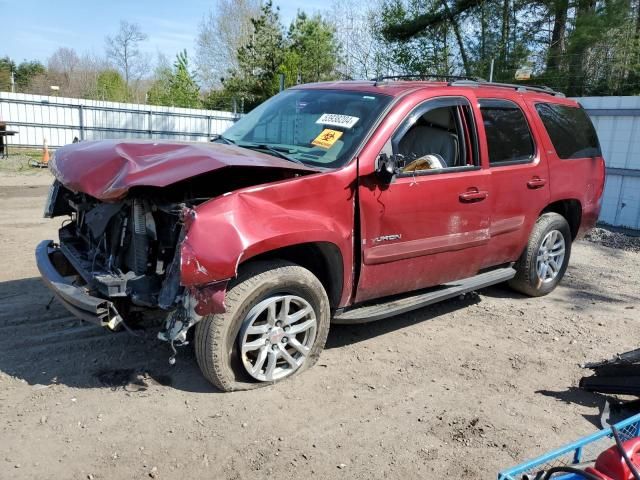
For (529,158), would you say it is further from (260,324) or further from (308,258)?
(260,324)

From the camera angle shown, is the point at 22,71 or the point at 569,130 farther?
the point at 22,71

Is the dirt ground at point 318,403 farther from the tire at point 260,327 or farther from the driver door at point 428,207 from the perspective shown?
the driver door at point 428,207

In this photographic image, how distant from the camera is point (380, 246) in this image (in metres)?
3.95

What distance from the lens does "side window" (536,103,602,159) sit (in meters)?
5.51

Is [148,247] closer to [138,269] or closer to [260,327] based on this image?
[138,269]

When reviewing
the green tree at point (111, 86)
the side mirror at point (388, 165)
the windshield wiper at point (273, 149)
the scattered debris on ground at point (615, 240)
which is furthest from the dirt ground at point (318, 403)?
the green tree at point (111, 86)

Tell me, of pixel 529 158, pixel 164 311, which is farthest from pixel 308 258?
pixel 529 158

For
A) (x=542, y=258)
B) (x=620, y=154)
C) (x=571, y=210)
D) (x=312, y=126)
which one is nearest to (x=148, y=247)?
(x=312, y=126)

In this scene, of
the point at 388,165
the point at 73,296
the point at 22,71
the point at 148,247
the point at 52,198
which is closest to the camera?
the point at 73,296

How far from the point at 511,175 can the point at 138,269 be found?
3276 millimetres

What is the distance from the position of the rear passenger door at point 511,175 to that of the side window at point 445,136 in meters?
0.20

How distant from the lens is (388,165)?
374cm

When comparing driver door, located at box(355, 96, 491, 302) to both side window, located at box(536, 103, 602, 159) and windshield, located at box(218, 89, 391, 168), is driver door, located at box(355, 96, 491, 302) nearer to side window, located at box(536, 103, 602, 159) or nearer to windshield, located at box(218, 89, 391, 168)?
windshield, located at box(218, 89, 391, 168)

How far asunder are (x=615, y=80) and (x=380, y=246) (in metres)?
16.1
